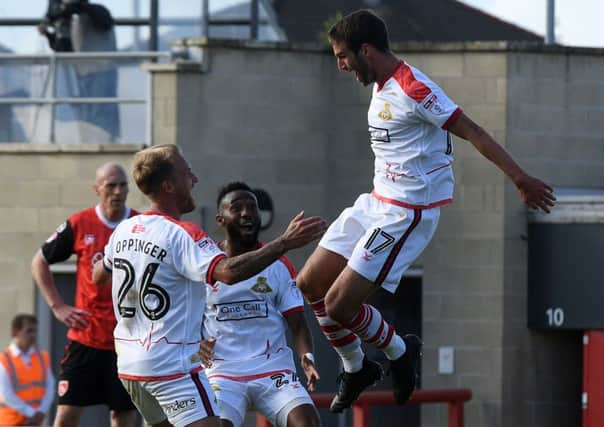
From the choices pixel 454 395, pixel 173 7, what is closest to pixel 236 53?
pixel 173 7

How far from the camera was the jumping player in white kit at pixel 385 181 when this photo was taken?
790 cm

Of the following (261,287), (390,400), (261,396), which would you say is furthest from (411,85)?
(390,400)

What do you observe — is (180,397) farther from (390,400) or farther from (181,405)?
(390,400)

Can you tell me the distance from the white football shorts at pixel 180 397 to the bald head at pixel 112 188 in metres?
2.82

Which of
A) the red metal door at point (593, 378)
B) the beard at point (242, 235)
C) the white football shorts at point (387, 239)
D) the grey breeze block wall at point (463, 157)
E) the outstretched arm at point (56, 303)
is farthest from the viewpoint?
the grey breeze block wall at point (463, 157)

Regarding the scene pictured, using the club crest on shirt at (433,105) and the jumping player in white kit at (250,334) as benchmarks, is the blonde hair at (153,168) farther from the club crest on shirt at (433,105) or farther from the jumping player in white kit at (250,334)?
the jumping player in white kit at (250,334)

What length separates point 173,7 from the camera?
17.2 meters

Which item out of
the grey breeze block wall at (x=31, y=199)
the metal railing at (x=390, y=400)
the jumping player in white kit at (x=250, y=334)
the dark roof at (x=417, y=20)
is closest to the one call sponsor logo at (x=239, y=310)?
the jumping player in white kit at (x=250, y=334)

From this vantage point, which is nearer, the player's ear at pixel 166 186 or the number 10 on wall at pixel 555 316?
the player's ear at pixel 166 186

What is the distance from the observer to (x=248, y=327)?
9.17 metres

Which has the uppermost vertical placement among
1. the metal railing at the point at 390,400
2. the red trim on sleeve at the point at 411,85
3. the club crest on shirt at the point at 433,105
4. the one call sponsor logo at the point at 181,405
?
the red trim on sleeve at the point at 411,85

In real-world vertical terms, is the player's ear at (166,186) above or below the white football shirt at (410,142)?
below

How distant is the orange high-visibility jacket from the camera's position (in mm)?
12953

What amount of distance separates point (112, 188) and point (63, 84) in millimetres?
5242
